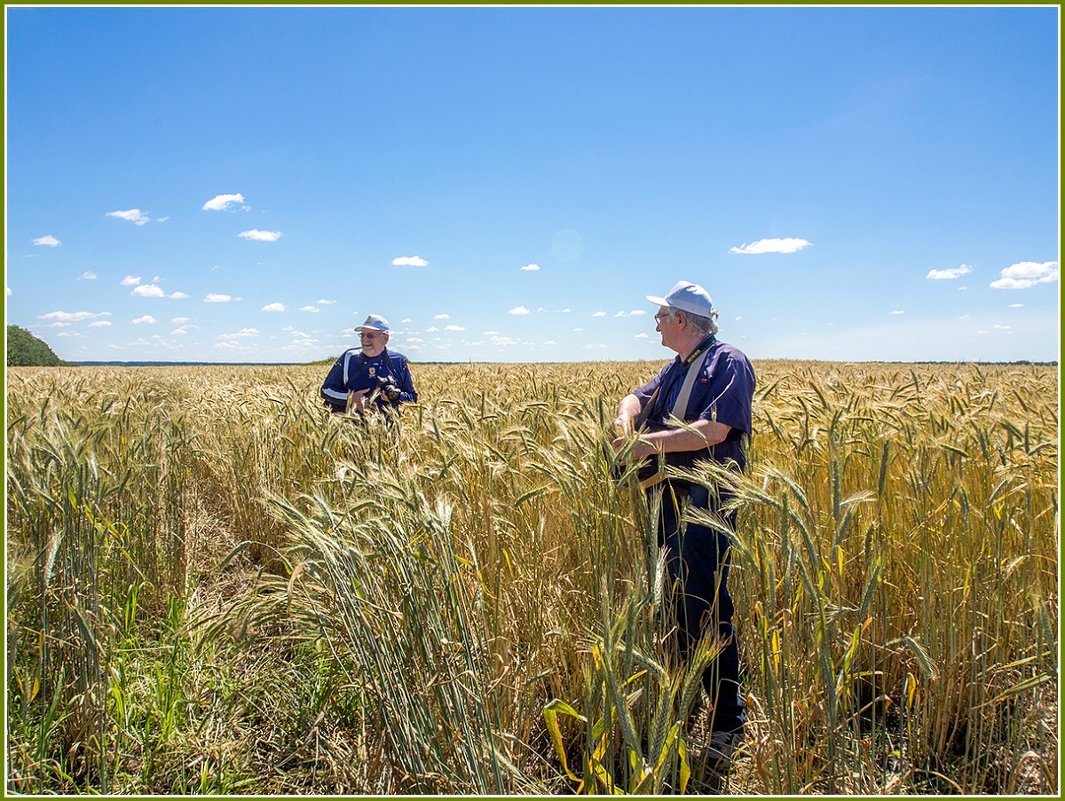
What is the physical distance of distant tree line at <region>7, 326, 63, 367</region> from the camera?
2448 inches

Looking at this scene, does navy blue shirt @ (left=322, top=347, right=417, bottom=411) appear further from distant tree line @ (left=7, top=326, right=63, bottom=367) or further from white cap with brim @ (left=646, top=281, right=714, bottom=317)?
distant tree line @ (left=7, top=326, right=63, bottom=367)

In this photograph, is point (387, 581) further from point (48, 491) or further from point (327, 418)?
point (327, 418)

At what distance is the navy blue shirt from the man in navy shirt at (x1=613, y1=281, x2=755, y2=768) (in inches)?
111

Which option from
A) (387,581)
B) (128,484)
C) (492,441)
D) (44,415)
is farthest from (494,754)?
(44,415)

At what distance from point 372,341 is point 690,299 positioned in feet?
9.99

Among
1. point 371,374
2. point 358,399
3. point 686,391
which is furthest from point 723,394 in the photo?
point 371,374

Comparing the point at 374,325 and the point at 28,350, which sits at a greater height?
the point at 28,350

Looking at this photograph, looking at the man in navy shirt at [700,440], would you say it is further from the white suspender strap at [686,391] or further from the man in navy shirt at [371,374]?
the man in navy shirt at [371,374]

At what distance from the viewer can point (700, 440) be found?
2254 mm

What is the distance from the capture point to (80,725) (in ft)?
6.93

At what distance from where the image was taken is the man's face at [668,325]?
262cm

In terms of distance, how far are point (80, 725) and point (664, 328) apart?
2.56m

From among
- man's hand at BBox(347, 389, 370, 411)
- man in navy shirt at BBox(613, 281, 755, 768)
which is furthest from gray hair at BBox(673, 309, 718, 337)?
man's hand at BBox(347, 389, 370, 411)

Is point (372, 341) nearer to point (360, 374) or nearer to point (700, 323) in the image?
point (360, 374)
